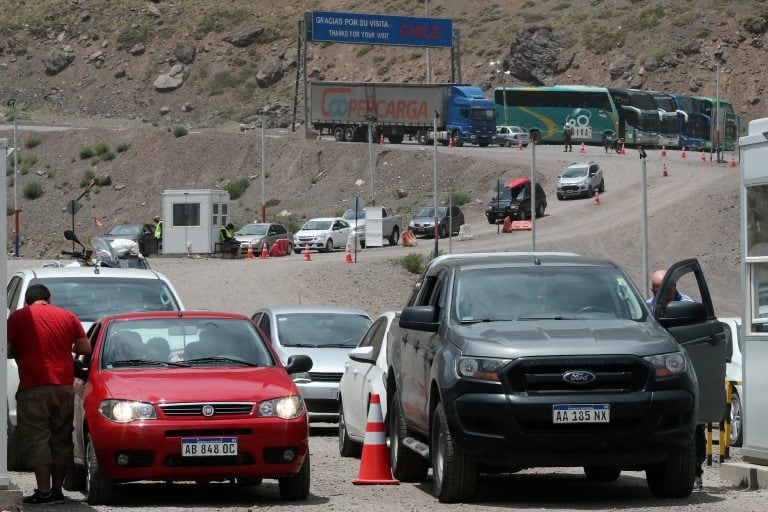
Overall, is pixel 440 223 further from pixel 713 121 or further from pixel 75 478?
pixel 75 478

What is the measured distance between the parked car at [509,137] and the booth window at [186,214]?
107ft

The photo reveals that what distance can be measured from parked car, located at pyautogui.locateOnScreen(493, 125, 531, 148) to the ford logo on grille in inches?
3007

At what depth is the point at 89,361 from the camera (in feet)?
38.5

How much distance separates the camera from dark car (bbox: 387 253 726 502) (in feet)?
34.4

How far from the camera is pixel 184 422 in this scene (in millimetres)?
10703

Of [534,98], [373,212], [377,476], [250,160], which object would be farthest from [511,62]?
[377,476]

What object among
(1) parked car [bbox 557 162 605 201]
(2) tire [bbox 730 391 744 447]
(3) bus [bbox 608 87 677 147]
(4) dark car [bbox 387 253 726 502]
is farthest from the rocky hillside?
(4) dark car [bbox 387 253 726 502]

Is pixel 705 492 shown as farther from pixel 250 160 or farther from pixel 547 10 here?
pixel 547 10

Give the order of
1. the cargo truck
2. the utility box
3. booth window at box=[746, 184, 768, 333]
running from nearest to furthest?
booth window at box=[746, 184, 768, 333] < the utility box < the cargo truck

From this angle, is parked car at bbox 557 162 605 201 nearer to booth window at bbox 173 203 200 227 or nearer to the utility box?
the utility box

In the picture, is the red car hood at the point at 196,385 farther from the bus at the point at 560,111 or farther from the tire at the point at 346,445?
the bus at the point at 560,111

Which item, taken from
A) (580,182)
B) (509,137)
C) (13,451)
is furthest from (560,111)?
(13,451)

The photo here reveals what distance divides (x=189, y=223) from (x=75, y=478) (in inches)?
1784

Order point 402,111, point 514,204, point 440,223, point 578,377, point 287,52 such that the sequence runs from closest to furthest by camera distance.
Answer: point 578,377
point 440,223
point 514,204
point 402,111
point 287,52
